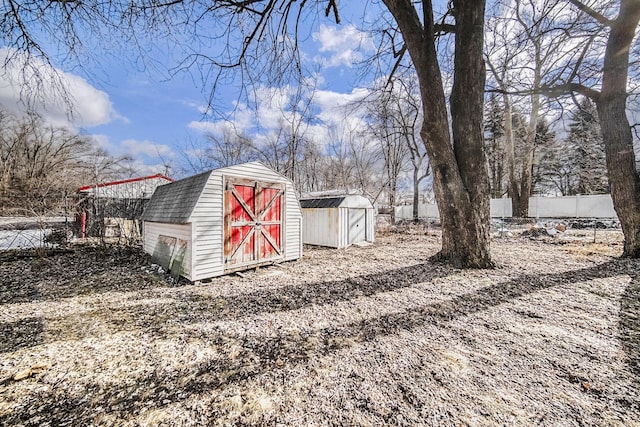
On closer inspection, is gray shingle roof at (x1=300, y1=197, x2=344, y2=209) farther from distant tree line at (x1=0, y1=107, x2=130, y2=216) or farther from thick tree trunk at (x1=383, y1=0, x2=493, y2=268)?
distant tree line at (x1=0, y1=107, x2=130, y2=216)

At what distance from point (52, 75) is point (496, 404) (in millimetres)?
6224

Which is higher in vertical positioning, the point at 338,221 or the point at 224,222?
the point at 224,222

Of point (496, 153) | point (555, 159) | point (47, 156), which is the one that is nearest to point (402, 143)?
point (496, 153)

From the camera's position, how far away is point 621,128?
18.2 ft

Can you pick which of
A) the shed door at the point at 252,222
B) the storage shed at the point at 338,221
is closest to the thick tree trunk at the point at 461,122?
the shed door at the point at 252,222

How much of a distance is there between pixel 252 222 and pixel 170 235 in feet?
A: 6.27

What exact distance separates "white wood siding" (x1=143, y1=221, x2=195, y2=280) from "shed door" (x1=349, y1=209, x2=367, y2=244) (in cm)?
601

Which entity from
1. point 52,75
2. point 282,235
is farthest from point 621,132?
point 52,75

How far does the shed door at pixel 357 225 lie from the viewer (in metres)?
9.48

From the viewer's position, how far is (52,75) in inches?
130

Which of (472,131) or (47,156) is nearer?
(472,131)

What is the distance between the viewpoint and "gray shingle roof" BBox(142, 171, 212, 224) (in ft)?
16.2

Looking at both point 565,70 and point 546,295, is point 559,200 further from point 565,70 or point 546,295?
point 546,295

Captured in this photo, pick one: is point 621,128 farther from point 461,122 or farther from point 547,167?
point 547,167
